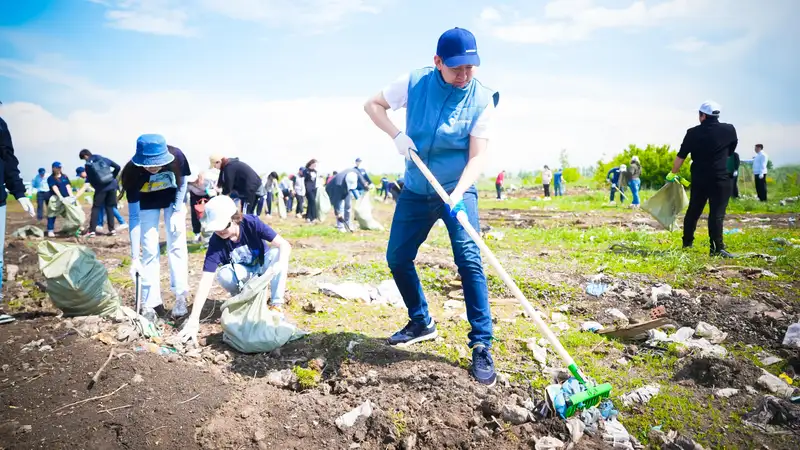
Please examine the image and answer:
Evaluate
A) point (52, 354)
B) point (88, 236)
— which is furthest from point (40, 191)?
point (52, 354)

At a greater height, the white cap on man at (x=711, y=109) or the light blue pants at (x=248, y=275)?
the white cap on man at (x=711, y=109)

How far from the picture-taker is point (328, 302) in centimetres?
465

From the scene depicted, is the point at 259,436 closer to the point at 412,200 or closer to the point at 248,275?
the point at 412,200

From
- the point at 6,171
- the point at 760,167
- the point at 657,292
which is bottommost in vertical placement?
the point at 657,292

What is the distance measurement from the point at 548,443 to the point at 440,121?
1.81m

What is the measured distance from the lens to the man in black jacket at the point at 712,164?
5.55 m

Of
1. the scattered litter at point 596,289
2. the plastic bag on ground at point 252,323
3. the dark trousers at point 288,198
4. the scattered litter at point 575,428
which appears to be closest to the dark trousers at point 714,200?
the scattered litter at point 596,289

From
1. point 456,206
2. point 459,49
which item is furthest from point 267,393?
point 459,49

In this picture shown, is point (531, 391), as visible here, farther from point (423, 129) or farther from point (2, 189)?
Result: point (2, 189)

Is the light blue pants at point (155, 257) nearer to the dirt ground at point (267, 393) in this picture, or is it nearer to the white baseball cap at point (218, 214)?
the dirt ground at point (267, 393)

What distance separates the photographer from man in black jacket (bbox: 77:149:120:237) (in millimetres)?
9055

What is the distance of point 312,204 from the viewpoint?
517 inches

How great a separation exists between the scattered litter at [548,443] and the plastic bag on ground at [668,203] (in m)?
5.62

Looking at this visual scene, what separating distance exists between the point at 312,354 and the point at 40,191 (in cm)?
1191
